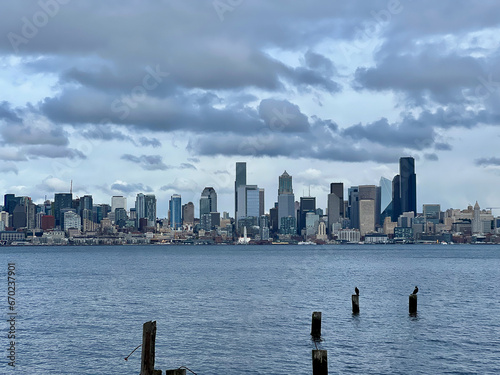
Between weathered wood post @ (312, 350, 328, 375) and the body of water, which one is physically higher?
weathered wood post @ (312, 350, 328, 375)

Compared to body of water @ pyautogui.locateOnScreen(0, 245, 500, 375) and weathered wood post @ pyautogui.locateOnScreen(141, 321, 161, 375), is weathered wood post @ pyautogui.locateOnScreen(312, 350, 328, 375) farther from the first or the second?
weathered wood post @ pyautogui.locateOnScreen(141, 321, 161, 375)

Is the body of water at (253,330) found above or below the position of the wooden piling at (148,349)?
below

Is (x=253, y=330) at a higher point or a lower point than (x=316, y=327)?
lower

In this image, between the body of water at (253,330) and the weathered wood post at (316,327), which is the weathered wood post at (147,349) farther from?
the weathered wood post at (316,327)

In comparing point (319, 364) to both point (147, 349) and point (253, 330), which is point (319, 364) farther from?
point (253, 330)

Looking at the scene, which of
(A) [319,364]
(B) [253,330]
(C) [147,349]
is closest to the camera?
(C) [147,349]

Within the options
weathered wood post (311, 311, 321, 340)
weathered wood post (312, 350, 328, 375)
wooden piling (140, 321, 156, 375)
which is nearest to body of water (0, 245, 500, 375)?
weathered wood post (311, 311, 321, 340)

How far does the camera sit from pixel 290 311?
215 ft

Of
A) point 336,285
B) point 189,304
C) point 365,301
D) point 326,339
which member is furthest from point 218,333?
point 336,285

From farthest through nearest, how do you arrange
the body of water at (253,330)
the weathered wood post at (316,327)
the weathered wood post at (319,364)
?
the weathered wood post at (316,327)
the body of water at (253,330)
the weathered wood post at (319,364)

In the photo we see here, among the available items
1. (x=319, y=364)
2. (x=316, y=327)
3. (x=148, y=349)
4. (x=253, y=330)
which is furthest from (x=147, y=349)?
(x=253, y=330)

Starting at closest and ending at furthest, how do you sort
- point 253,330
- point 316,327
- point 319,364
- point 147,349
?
point 147,349, point 319,364, point 316,327, point 253,330

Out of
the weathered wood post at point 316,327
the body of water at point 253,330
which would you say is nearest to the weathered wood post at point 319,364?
the body of water at point 253,330

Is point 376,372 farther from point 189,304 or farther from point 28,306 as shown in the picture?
point 28,306
